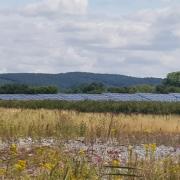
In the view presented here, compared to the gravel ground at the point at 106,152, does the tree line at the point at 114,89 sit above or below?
above

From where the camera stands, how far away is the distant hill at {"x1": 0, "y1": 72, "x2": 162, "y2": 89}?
9881 cm

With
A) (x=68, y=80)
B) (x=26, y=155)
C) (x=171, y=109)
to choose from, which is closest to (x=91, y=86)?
(x=68, y=80)

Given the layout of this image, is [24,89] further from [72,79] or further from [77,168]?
[77,168]

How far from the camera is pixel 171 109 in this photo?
124 feet

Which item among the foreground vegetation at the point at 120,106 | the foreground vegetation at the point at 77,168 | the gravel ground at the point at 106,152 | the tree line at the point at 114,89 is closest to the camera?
the foreground vegetation at the point at 77,168

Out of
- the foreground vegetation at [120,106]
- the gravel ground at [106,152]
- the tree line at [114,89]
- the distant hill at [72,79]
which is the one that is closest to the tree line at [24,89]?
the tree line at [114,89]

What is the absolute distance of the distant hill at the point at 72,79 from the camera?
9881 centimetres

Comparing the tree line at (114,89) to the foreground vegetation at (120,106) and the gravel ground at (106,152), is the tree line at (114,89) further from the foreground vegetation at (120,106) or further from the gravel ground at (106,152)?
the gravel ground at (106,152)

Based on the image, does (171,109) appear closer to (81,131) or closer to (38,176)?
(81,131)

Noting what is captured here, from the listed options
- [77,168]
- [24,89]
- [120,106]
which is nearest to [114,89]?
[24,89]

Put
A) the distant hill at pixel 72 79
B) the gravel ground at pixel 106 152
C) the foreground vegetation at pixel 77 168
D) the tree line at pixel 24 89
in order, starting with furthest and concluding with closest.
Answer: the distant hill at pixel 72 79, the tree line at pixel 24 89, the gravel ground at pixel 106 152, the foreground vegetation at pixel 77 168

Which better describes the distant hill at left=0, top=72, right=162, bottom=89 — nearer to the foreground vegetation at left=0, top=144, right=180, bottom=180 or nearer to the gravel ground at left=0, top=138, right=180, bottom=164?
the gravel ground at left=0, top=138, right=180, bottom=164

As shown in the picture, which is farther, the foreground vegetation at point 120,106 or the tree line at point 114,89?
the tree line at point 114,89

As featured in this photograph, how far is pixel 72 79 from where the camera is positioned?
331ft
